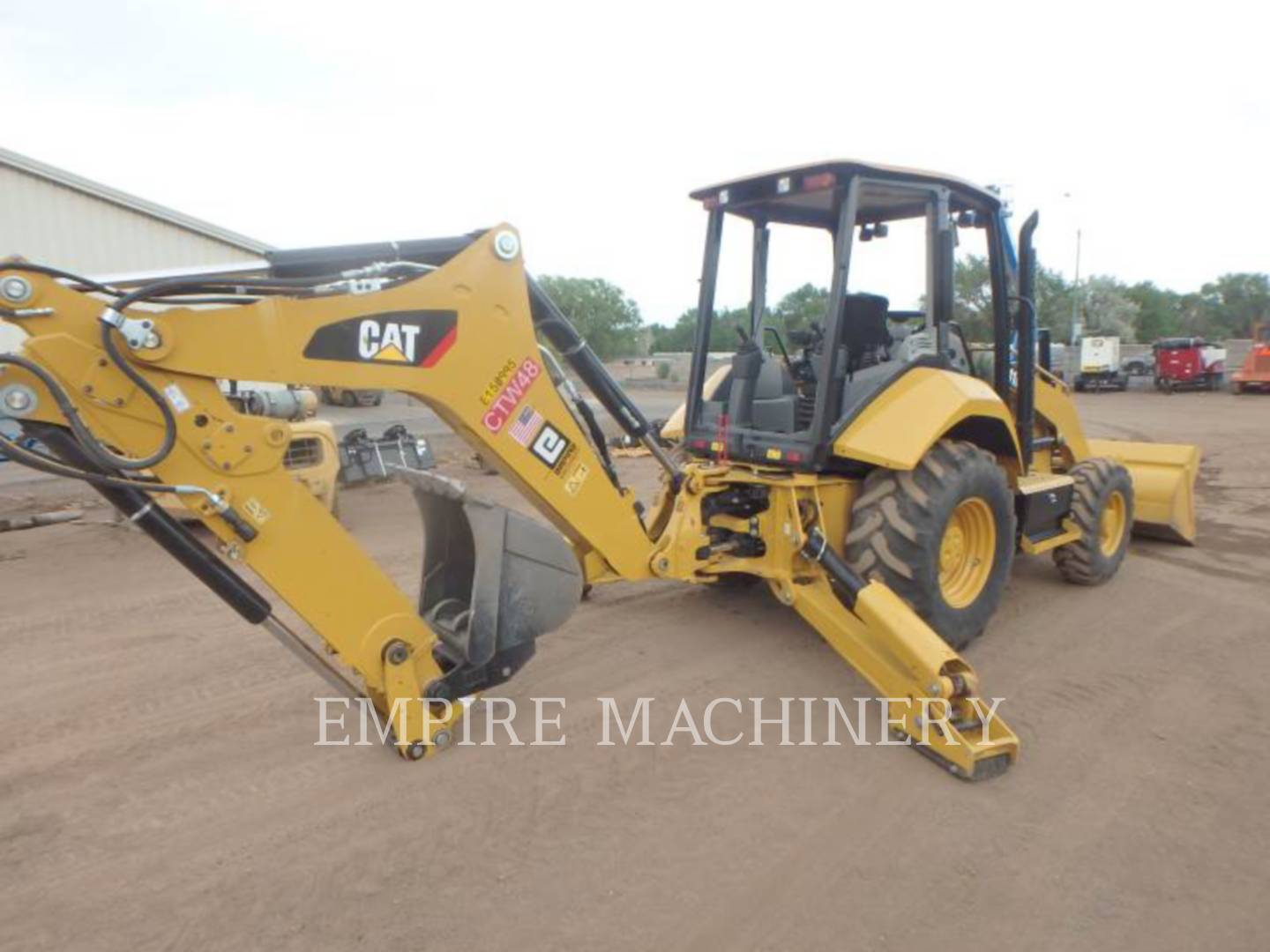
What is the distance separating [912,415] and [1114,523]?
8.86 ft

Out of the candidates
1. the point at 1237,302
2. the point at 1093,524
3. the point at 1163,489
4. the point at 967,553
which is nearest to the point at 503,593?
the point at 967,553

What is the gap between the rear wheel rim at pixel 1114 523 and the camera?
5793 millimetres

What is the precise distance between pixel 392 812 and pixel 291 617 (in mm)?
2234

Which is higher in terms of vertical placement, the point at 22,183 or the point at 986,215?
the point at 22,183

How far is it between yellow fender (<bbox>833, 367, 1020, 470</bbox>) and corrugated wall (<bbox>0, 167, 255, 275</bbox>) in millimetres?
11502

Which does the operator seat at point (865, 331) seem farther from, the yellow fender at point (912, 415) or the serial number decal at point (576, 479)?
the serial number decal at point (576, 479)

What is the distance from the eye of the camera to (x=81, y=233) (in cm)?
1412

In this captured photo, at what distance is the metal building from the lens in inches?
514

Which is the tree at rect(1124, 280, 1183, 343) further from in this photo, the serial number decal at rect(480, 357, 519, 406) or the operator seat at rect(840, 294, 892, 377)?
the serial number decal at rect(480, 357, 519, 406)

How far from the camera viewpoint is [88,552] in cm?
667

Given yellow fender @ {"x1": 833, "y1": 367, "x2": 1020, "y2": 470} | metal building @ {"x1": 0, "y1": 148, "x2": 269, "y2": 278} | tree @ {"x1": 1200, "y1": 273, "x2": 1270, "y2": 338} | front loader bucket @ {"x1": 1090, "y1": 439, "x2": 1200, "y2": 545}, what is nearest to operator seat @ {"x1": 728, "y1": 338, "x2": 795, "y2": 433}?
yellow fender @ {"x1": 833, "y1": 367, "x2": 1020, "y2": 470}

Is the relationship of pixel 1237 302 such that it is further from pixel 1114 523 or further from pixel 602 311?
pixel 1114 523

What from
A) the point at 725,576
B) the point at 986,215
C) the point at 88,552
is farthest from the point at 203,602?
the point at 986,215

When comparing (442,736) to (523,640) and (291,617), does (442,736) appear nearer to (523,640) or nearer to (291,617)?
(523,640)
